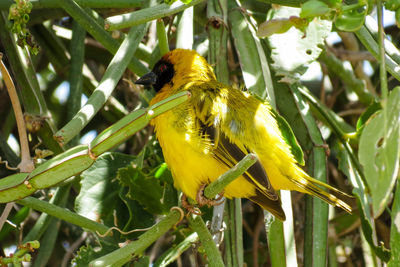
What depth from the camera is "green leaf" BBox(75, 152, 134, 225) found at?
9.08 feet

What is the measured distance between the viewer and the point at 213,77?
119 inches

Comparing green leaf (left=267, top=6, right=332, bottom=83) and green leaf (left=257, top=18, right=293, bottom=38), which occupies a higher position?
green leaf (left=257, top=18, right=293, bottom=38)

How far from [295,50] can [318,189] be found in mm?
636

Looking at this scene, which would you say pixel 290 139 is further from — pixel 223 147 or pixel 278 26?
pixel 278 26

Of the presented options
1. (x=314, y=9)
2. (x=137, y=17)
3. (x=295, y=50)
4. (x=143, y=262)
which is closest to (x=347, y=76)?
(x=295, y=50)

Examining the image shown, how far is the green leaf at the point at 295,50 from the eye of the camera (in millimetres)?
2684

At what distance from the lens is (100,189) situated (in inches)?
112

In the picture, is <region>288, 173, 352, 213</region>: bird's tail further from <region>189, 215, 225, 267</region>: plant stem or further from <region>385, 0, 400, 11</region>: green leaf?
<region>385, 0, 400, 11</region>: green leaf

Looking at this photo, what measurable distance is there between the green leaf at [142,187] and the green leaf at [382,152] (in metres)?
1.51

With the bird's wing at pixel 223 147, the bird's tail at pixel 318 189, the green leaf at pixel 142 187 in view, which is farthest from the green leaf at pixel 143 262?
the bird's tail at pixel 318 189

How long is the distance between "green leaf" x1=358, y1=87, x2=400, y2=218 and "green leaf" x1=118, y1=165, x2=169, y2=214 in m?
1.51

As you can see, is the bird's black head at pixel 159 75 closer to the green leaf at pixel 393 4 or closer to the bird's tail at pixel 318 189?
the bird's tail at pixel 318 189

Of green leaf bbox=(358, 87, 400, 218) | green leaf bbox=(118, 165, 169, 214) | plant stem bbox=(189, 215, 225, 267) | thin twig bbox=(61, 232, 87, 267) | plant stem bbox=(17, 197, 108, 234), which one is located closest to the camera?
green leaf bbox=(358, 87, 400, 218)

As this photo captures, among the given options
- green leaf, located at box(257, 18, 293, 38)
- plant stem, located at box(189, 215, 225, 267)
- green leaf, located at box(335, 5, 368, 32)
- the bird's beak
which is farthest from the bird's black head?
green leaf, located at box(335, 5, 368, 32)
